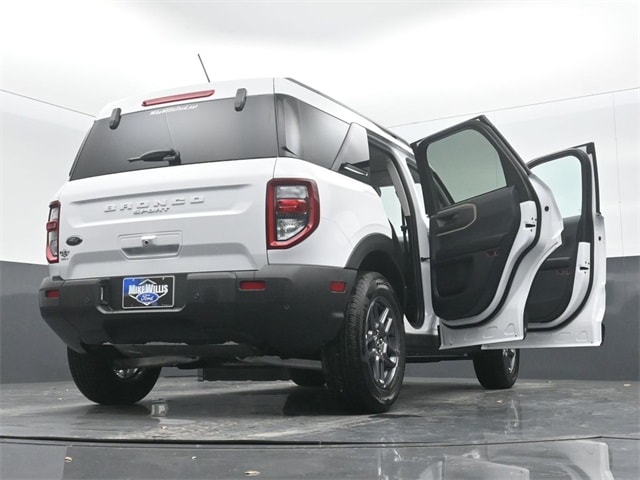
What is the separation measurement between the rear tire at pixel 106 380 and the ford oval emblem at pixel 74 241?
76cm

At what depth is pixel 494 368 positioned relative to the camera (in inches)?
296

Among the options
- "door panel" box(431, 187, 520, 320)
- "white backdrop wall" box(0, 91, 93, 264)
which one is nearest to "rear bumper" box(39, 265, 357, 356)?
"door panel" box(431, 187, 520, 320)

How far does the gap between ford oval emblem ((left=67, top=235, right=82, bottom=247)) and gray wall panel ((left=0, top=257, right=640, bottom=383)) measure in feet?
14.3

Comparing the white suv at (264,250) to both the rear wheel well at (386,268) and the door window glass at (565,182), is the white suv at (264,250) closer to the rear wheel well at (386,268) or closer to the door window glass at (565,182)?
the rear wheel well at (386,268)

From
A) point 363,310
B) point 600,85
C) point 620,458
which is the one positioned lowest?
point 620,458

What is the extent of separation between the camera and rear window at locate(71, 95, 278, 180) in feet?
15.3

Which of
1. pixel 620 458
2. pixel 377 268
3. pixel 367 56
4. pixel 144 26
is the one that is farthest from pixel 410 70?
pixel 620 458

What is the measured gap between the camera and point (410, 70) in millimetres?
10164

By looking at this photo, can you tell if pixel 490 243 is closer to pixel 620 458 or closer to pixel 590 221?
pixel 590 221

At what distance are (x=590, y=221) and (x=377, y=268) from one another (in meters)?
2.04

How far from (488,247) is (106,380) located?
2.89m

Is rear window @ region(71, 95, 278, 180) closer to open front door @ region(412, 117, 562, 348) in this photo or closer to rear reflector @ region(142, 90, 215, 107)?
rear reflector @ region(142, 90, 215, 107)

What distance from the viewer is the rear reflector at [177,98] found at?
4.97 meters

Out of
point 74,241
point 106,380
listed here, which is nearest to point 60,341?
point 106,380
